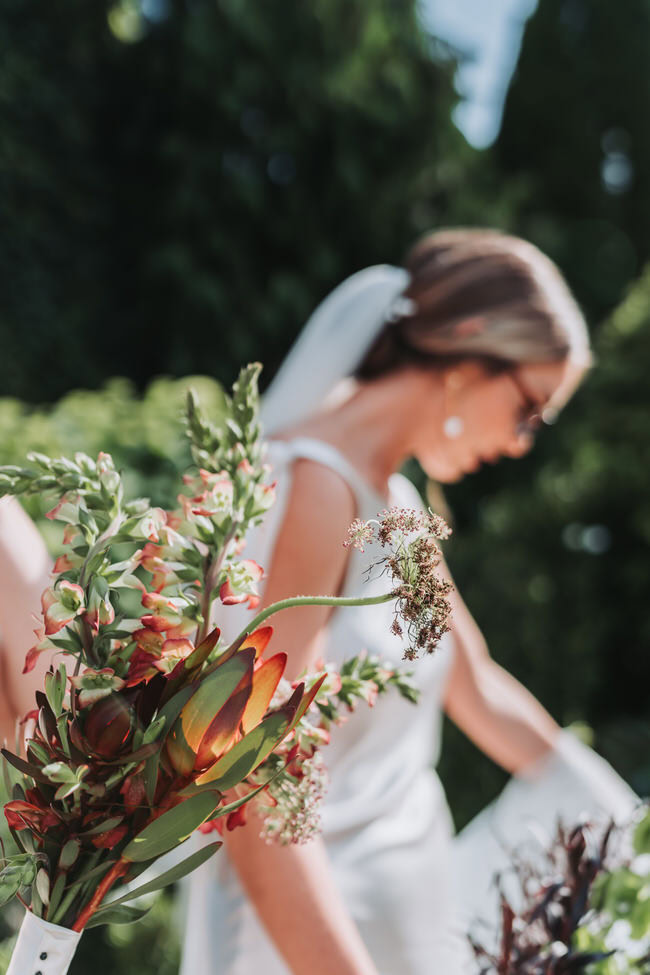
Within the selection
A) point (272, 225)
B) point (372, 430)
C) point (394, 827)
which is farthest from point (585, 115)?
point (394, 827)

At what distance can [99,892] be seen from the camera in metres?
0.66

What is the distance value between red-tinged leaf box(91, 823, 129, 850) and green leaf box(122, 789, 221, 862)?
1cm

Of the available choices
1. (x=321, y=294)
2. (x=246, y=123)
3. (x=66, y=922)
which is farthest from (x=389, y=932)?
(x=246, y=123)

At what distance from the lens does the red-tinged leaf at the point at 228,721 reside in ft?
1.96

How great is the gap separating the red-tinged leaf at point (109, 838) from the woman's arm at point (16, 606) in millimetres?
264

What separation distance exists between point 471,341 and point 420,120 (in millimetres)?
8212

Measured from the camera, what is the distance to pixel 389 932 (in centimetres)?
139

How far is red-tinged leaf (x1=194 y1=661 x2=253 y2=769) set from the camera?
1.96 ft

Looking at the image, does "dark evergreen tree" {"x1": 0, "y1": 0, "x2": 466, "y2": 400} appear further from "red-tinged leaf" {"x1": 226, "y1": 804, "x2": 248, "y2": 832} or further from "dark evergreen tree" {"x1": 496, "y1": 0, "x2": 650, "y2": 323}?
"red-tinged leaf" {"x1": 226, "y1": 804, "x2": 248, "y2": 832}

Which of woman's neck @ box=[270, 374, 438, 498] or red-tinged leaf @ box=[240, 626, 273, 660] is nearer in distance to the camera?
red-tinged leaf @ box=[240, 626, 273, 660]

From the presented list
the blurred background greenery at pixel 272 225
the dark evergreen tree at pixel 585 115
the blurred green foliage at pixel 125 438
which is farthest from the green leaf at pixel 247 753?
the dark evergreen tree at pixel 585 115

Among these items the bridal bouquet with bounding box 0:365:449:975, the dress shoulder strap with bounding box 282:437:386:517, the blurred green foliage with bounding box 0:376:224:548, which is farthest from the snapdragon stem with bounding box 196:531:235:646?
the blurred green foliage with bounding box 0:376:224:548

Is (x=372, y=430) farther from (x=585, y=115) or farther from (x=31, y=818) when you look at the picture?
(x=585, y=115)

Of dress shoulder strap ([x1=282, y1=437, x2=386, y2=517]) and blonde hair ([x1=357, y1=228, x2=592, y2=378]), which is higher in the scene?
blonde hair ([x1=357, y1=228, x2=592, y2=378])
